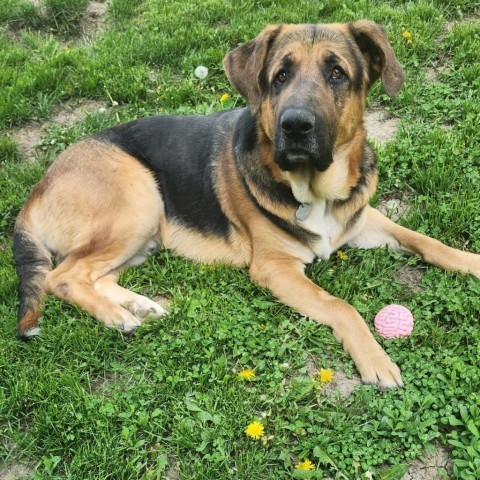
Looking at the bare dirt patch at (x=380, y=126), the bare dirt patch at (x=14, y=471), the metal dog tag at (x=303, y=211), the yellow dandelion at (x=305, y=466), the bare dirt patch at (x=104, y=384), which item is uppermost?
the metal dog tag at (x=303, y=211)

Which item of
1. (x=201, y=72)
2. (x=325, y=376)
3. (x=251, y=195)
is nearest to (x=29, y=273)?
(x=251, y=195)

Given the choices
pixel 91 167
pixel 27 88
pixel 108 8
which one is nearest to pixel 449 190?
pixel 91 167

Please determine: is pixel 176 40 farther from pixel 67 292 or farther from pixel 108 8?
pixel 67 292

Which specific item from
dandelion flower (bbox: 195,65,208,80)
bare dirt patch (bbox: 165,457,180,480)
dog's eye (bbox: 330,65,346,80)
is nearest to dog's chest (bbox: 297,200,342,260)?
dog's eye (bbox: 330,65,346,80)

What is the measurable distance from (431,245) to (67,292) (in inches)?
100

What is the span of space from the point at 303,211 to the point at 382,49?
1.17m

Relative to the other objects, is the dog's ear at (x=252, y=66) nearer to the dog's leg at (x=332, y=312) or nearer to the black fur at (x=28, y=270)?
the dog's leg at (x=332, y=312)

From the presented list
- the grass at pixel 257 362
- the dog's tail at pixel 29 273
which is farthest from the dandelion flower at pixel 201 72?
the dog's tail at pixel 29 273

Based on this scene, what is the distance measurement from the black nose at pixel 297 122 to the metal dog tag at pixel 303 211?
65 cm

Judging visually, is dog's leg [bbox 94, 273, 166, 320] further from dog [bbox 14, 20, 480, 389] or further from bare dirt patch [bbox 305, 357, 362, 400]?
bare dirt patch [bbox 305, 357, 362, 400]

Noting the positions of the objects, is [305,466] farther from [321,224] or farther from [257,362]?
[321,224]

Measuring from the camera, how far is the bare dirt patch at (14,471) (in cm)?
303

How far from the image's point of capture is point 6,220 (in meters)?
4.88

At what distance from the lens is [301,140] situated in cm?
351
